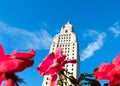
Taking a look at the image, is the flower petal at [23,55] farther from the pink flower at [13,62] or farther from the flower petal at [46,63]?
the flower petal at [46,63]

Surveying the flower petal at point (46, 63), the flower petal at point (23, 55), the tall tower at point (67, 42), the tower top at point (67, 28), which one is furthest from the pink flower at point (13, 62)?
the tower top at point (67, 28)

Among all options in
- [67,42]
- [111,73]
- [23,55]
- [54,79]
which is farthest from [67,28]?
[23,55]

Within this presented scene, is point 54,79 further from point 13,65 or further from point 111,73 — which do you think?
point 13,65

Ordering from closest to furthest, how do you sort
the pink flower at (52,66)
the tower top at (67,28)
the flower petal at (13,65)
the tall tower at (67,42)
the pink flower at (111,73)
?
the flower petal at (13,65)
the pink flower at (111,73)
the pink flower at (52,66)
the tall tower at (67,42)
the tower top at (67,28)

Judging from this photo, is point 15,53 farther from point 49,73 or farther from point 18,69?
point 49,73

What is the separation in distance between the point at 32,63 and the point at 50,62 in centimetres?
33

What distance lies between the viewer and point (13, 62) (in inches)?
27.7

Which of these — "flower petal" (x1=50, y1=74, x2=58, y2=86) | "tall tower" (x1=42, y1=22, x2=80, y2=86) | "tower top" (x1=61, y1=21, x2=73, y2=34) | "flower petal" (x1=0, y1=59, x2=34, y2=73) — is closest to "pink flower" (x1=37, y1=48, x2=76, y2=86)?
"flower petal" (x1=50, y1=74, x2=58, y2=86)

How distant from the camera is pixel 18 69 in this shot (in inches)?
28.1

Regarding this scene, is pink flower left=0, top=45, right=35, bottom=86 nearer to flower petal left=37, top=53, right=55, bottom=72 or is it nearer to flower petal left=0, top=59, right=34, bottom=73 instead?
flower petal left=0, top=59, right=34, bottom=73

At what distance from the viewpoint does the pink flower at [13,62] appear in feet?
2.29

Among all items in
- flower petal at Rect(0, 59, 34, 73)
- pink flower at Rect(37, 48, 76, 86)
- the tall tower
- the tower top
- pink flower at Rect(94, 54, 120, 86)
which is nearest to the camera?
flower petal at Rect(0, 59, 34, 73)

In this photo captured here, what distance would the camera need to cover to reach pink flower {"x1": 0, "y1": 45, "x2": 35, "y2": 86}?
70 centimetres

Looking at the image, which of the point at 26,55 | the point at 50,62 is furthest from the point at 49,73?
the point at 26,55
